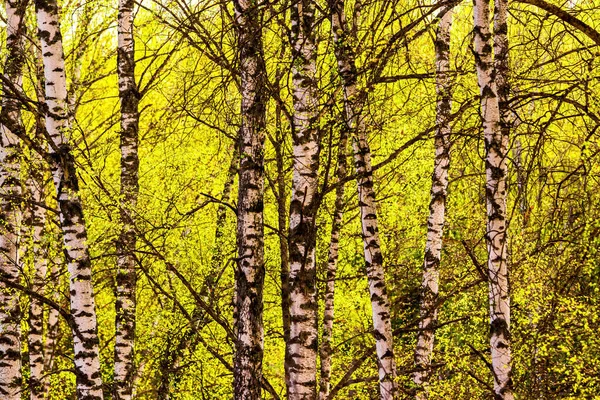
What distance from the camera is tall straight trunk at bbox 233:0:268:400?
320 inches

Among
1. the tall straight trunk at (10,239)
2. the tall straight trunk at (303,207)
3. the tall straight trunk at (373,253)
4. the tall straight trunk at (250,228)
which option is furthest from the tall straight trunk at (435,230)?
the tall straight trunk at (10,239)

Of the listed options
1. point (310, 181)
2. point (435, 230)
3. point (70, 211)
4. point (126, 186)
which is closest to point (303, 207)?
point (310, 181)

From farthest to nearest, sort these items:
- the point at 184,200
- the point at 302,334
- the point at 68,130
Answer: the point at 184,200 < the point at 302,334 < the point at 68,130

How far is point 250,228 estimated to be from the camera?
820cm

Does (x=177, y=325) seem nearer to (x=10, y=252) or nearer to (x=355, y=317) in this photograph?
(x=10, y=252)

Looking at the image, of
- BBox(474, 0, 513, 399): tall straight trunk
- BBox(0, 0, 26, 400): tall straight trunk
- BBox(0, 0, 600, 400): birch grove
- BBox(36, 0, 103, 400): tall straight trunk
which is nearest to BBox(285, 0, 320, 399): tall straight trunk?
BBox(0, 0, 600, 400): birch grove

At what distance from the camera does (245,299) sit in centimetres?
814

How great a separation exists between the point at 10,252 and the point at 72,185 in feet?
7.38

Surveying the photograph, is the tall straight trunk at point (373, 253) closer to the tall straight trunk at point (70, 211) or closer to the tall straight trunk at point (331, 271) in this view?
the tall straight trunk at point (70, 211)

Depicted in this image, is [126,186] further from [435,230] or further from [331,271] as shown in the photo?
[435,230]

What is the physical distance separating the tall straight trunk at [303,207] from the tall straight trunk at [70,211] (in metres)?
1.86

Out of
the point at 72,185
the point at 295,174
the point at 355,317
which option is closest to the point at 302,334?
the point at 295,174

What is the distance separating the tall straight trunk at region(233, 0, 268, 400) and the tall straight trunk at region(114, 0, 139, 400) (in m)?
2.12

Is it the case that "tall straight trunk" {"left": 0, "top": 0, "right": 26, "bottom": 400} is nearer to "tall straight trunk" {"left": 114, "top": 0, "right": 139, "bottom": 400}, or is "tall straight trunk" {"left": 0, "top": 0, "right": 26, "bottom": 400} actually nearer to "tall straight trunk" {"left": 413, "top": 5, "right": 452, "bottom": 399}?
"tall straight trunk" {"left": 114, "top": 0, "right": 139, "bottom": 400}
